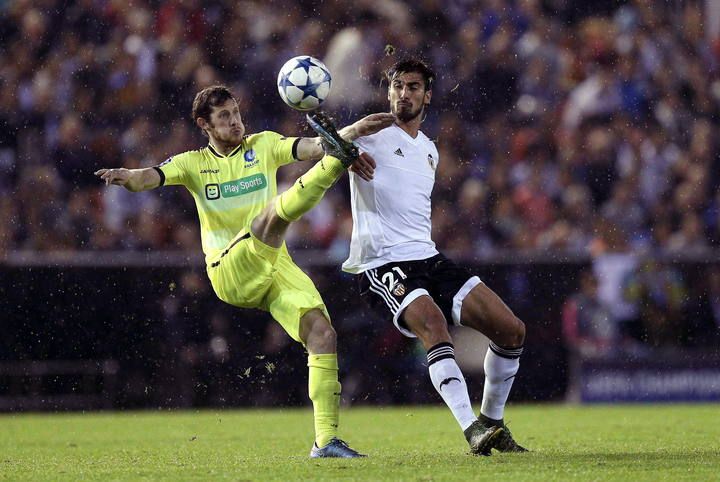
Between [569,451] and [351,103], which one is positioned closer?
[569,451]

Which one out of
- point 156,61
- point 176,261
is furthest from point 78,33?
point 176,261

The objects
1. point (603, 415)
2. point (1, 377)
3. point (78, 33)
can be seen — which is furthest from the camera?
point (78, 33)

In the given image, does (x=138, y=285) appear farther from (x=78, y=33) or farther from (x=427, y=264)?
(x=427, y=264)

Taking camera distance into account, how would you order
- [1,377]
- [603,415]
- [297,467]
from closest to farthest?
1. [297,467]
2. [603,415]
3. [1,377]

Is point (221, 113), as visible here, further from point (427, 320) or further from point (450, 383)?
point (450, 383)

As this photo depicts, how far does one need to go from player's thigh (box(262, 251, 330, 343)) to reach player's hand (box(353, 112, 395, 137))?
1.05 metres

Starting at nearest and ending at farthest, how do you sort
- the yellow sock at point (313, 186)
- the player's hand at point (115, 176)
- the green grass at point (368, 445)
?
1. the green grass at point (368, 445)
2. the yellow sock at point (313, 186)
3. the player's hand at point (115, 176)

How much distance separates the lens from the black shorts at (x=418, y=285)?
7383mm

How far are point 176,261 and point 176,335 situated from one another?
0.78 m

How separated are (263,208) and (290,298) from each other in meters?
0.61

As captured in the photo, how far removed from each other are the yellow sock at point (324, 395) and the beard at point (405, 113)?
4.87 ft

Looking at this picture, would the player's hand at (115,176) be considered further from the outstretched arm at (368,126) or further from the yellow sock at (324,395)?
the yellow sock at (324,395)

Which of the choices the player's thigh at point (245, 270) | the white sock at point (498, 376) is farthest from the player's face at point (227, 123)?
the white sock at point (498, 376)

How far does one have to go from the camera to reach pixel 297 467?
677cm
